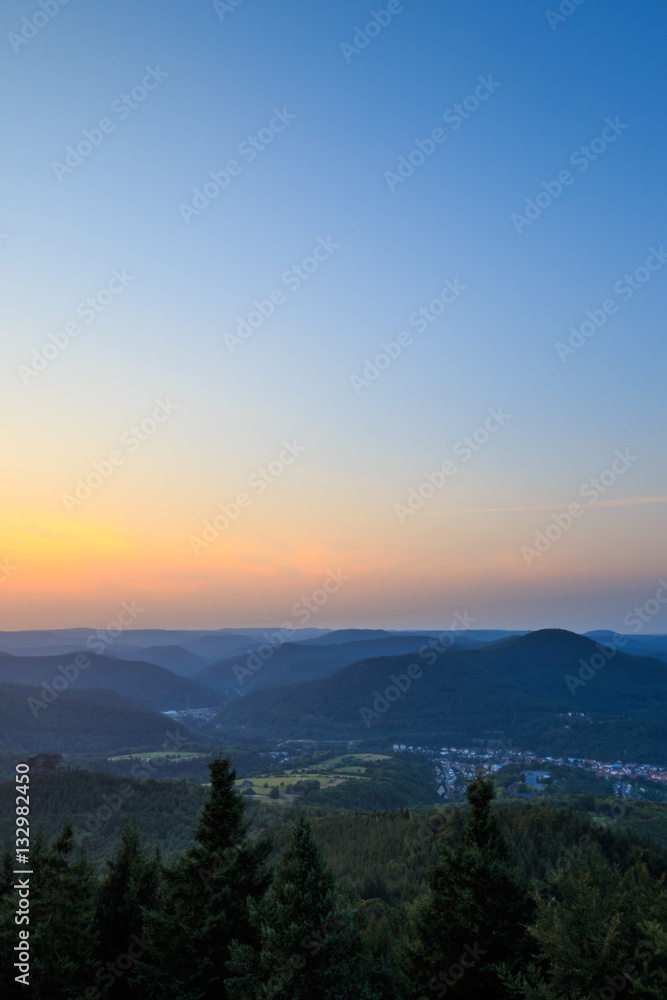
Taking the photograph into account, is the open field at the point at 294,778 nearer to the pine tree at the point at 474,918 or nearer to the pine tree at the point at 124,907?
the pine tree at the point at 124,907

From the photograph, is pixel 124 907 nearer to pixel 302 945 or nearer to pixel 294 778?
pixel 302 945

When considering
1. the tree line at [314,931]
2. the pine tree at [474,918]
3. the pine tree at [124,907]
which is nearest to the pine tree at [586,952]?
the tree line at [314,931]

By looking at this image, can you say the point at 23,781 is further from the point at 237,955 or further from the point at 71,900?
the point at 237,955

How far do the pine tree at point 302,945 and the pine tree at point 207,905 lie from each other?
7.92 ft

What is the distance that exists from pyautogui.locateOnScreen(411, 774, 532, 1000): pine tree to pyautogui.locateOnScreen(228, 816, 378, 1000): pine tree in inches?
122

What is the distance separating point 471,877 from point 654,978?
250 inches

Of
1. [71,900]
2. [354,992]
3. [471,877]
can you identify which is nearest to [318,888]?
[354,992]

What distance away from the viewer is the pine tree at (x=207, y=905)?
20.4 meters

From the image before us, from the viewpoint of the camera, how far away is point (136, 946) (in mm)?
24750

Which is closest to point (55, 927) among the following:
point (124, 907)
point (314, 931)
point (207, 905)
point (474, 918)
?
point (124, 907)

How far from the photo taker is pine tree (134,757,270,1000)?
66.9 ft

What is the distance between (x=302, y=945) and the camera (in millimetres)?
17297

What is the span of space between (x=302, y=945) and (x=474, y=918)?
246 inches

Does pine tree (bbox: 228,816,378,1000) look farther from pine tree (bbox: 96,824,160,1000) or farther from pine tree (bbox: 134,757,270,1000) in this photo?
pine tree (bbox: 96,824,160,1000)
